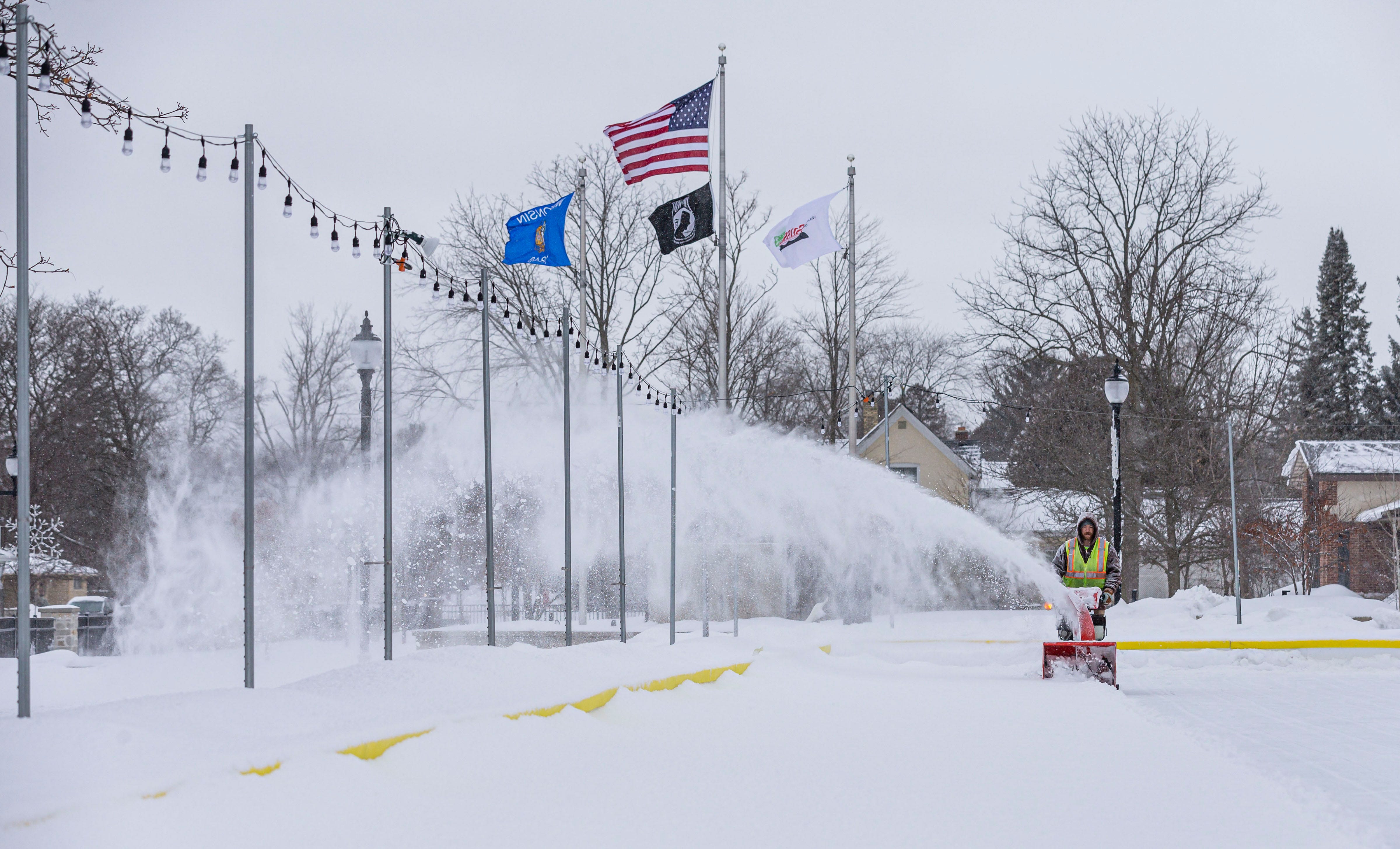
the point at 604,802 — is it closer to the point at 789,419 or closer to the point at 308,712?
the point at 308,712

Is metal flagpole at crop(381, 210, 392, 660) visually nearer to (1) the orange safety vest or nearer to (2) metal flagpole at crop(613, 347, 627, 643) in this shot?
(2) metal flagpole at crop(613, 347, 627, 643)

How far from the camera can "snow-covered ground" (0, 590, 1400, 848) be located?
534 centimetres

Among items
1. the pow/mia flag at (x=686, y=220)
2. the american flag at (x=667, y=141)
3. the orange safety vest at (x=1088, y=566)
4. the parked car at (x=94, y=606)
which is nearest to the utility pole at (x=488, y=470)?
the orange safety vest at (x=1088, y=566)

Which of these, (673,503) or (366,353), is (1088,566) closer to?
(673,503)

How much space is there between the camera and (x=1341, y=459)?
44875 millimetres

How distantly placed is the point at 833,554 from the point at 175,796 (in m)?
23.4

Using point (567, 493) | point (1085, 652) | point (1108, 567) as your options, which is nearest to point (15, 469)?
point (567, 493)

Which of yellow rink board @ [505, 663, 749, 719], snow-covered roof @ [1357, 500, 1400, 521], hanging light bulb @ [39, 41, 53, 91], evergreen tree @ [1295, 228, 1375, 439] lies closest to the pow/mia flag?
yellow rink board @ [505, 663, 749, 719]

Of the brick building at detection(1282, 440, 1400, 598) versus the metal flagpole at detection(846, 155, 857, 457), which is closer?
the metal flagpole at detection(846, 155, 857, 457)

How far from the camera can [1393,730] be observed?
33.0 ft

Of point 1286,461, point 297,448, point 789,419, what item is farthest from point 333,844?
point 789,419

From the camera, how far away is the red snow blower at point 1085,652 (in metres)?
13.7

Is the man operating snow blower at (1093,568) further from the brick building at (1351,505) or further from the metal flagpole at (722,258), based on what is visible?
the brick building at (1351,505)

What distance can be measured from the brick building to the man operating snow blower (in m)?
26.4
